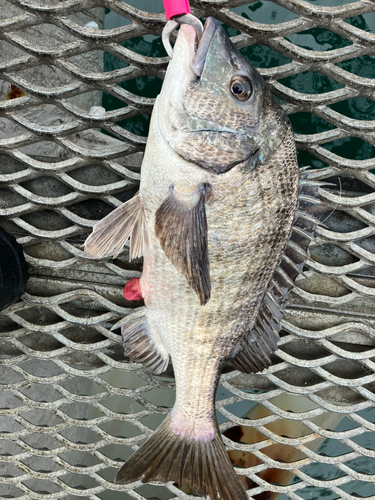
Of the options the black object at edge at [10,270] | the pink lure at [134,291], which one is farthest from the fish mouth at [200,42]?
the black object at edge at [10,270]

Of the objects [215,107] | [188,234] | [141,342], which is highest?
[215,107]

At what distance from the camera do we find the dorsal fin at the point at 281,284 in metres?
1.25

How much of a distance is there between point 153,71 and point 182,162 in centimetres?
47

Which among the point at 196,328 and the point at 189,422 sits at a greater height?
the point at 196,328

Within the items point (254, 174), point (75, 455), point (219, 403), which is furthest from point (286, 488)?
point (254, 174)

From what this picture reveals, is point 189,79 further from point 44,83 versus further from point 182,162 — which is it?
point 44,83

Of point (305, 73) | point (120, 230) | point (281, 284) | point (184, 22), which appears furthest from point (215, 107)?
point (305, 73)

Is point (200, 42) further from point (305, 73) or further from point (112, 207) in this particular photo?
point (305, 73)

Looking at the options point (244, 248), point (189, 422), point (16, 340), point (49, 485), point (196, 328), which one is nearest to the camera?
point (244, 248)

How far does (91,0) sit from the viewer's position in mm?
1279

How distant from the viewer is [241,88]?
1068 mm

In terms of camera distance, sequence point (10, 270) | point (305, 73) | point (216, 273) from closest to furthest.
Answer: point (216, 273), point (10, 270), point (305, 73)

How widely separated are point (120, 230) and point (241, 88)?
1.87 feet

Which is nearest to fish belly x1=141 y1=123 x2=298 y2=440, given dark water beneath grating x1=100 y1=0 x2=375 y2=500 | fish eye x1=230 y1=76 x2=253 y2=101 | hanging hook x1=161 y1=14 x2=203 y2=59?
fish eye x1=230 y1=76 x2=253 y2=101
